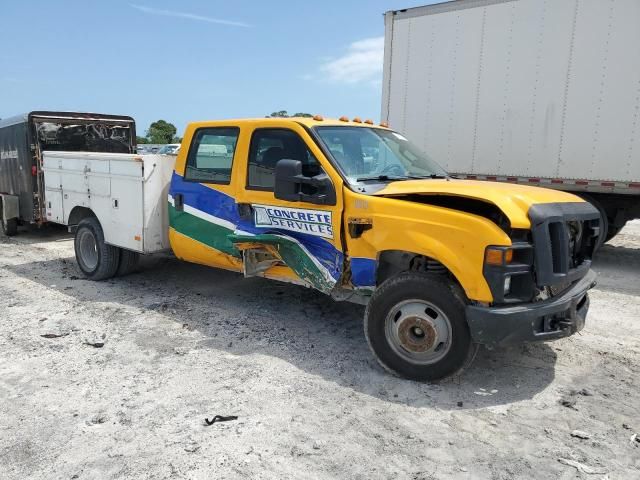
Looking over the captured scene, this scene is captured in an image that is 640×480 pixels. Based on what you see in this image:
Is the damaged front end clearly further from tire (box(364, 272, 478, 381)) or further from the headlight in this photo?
tire (box(364, 272, 478, 381))

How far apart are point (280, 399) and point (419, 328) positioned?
115 cm

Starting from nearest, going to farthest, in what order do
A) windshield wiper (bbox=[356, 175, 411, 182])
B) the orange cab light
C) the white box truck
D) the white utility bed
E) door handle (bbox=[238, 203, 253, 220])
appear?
the orange cab light
windshield wiper (bbox=[356, 175, 411, 182])
door handle (bbox=[238, 203, 253, 220])
the white utility bed
the white box truck

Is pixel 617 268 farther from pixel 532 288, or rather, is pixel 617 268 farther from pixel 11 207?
pixel 11 207

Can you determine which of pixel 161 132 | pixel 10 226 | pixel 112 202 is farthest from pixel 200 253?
pixel 161 132

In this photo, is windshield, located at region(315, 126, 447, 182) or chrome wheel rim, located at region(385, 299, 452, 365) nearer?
chrome wheel rim, located at region(385, 299, 452, 365)

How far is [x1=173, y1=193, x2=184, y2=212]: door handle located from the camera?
584cm

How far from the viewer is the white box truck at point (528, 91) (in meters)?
8.05

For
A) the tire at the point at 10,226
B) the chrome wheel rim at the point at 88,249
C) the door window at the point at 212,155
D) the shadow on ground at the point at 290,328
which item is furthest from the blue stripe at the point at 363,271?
the tire at the point at 10,226

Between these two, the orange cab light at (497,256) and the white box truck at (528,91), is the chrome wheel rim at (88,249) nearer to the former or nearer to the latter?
the orange cab light at (497,256)

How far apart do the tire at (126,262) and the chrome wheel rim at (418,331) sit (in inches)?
163

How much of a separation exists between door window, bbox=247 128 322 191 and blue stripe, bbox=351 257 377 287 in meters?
0.87

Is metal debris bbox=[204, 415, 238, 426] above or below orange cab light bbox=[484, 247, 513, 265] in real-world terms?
below

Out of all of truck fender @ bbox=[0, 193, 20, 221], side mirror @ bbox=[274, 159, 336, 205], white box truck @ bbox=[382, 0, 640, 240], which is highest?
white box truck @ bbox=[382, 0, 640, 240]

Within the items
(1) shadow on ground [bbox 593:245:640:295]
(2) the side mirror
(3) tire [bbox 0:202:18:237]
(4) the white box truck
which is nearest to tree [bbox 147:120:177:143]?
(3) tire [bbox 0:202:18:237]
